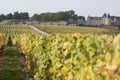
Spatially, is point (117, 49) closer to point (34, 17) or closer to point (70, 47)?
point (70, 47)

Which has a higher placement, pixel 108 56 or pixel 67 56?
pixel 108 56

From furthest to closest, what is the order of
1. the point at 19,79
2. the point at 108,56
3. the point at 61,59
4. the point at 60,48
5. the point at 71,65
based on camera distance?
the point at 19,79 → the point at 60,48 → the point at 61,59 → the point at 71,65 → the point at 108,56

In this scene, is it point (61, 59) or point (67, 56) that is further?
point (61, 59)

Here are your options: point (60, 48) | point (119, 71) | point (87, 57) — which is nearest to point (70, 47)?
point (87, 57)

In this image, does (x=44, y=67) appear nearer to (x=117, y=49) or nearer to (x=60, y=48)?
(x=60, y=48)

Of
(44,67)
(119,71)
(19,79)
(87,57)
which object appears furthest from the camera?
(19,79)

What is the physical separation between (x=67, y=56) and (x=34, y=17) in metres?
178

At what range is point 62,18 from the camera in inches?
6540

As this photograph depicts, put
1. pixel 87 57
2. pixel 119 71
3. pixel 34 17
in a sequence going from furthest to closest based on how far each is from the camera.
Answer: pixel 34 17 < pixel 87 57 < pixel 119 71

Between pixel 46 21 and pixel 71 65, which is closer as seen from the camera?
pixel 71 65

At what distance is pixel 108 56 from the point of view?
14.3ft

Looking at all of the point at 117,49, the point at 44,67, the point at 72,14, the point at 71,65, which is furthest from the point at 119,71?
the point at 72,14

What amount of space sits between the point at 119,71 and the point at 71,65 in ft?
12.8

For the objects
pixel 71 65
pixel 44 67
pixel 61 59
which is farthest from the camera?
pixel 44 67
